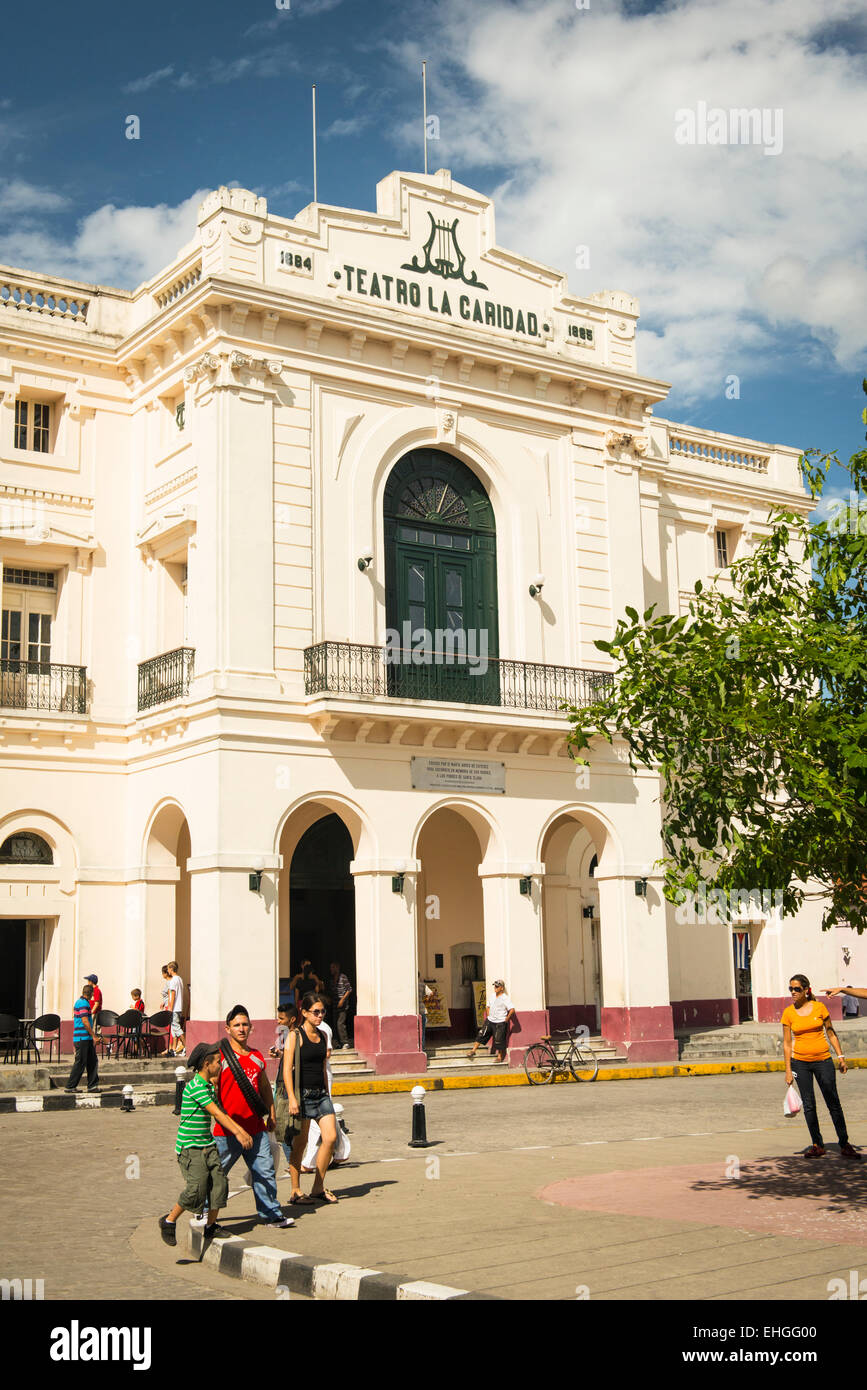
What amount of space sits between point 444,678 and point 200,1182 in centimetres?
1531

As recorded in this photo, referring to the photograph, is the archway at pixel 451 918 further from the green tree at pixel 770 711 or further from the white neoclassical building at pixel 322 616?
the green tree at pixel 770 711

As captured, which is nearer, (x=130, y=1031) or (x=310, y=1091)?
(x=310, y=1091)

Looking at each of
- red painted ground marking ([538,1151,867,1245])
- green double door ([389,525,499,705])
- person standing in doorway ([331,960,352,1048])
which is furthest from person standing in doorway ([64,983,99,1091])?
red painted ground marking ([538,1151,867,1245])

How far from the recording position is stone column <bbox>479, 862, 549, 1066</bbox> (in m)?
23.9

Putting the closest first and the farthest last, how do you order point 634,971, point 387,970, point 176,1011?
1. point 176,1011
2. point 387,970
3. point 634,971

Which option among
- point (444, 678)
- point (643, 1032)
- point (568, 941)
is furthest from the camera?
point (568, 941)

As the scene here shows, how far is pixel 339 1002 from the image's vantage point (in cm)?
2409

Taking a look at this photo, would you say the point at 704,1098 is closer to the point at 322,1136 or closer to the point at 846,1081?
the point at 846,1081

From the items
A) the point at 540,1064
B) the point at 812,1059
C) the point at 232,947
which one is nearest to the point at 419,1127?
the point at 812,1059

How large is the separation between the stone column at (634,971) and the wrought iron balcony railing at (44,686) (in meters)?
9.91

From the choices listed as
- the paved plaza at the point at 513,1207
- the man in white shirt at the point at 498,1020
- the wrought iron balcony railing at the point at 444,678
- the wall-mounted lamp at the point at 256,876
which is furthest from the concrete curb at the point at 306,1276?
the man in white shirt at the point at 498,1020

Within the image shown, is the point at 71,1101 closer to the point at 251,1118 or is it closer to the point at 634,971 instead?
the point at 251,1118

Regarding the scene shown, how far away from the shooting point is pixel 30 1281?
8.09 metres

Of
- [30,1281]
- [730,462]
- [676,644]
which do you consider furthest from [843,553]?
[730,462]
